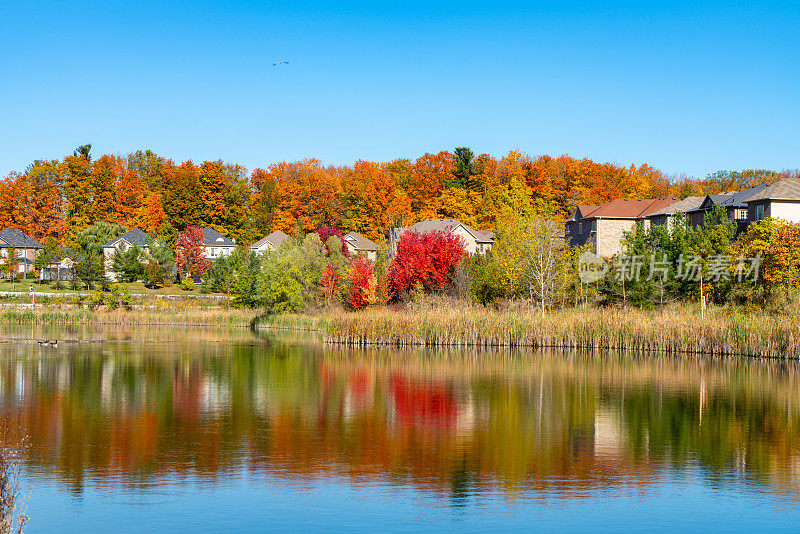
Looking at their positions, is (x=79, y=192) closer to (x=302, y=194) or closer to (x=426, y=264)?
(x=302, y=194)

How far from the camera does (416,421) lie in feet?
73.0

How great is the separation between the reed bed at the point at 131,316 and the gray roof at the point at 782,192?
45.2 meters

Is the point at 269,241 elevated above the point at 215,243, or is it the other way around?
the point at 269,241

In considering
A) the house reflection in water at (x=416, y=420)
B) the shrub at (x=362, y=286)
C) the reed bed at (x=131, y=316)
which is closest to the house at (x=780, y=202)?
the shrub at (x=362, y=286)

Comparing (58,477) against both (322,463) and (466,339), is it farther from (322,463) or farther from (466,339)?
(466,339)

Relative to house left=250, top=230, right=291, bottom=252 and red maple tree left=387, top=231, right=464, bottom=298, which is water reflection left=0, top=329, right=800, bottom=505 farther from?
house left=250, top=230, right=291, bottom=252

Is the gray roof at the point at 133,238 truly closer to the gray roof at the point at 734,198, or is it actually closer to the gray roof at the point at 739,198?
the gray roof at the point at 734,198

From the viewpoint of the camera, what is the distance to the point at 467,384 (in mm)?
29625

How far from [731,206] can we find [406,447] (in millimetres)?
63654

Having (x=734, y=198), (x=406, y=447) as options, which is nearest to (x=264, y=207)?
(x=734, y=198)

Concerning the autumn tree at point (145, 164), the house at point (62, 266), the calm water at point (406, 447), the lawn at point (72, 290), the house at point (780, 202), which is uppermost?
the autumn tree at point (145, 164)

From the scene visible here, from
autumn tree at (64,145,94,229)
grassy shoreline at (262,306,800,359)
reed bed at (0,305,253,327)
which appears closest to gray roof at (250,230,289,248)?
autumn tree at (64,145,94,229)

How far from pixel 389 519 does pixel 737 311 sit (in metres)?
40.5

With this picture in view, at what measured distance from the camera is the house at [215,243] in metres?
106
